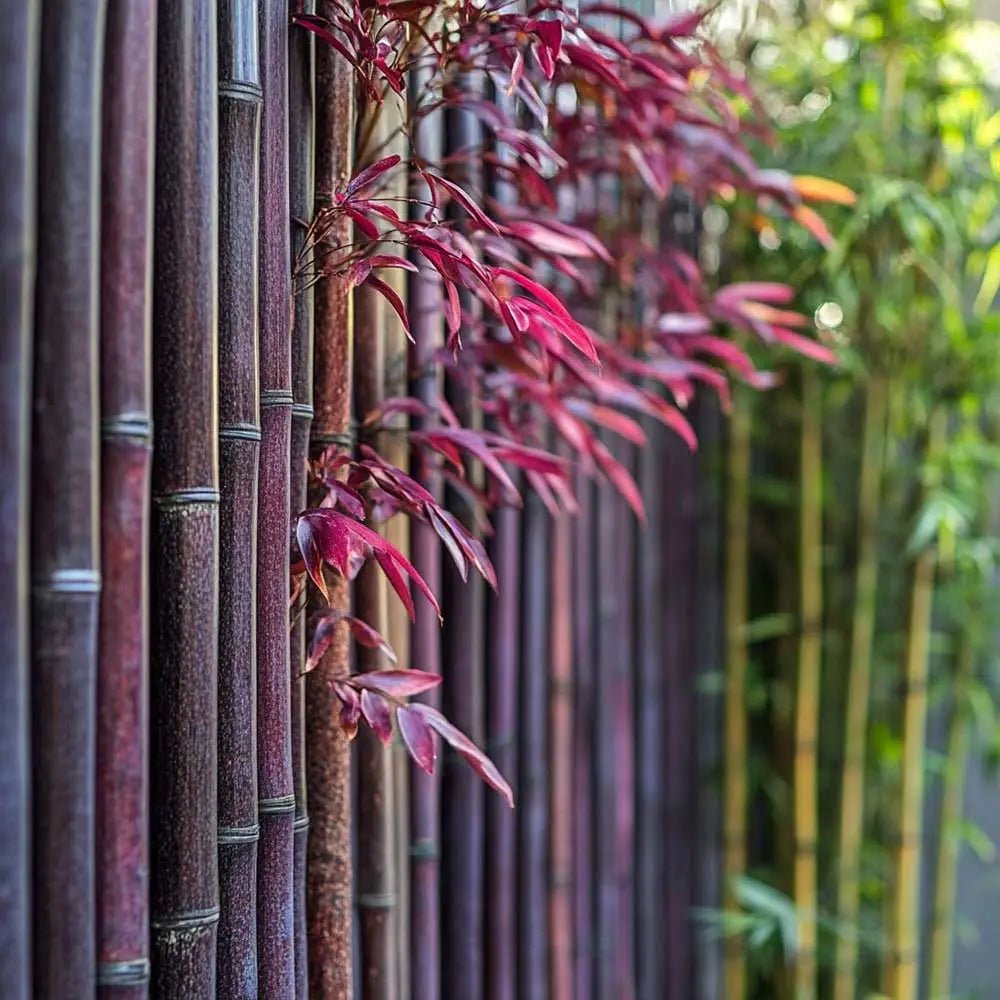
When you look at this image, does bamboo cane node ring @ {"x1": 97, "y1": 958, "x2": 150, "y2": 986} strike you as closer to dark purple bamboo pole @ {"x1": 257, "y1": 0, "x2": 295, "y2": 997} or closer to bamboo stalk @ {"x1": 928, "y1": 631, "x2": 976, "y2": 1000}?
dark purple bamboo pole @ {"x1": 257, "y1": 0, "x2": 295, "y2": 997}

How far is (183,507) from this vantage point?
3.05 ft

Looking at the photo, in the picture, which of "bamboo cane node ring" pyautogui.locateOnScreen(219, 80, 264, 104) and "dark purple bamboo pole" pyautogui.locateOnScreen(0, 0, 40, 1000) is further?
"bamboo cane node ring" pyautogui.locateOnScreen(219, 80, 264, 104)

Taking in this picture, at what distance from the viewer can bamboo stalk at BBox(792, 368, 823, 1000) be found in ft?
6.58

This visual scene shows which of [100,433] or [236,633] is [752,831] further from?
[100,433]

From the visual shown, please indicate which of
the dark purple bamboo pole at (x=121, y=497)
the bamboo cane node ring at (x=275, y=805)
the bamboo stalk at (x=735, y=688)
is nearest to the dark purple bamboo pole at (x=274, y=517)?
the bamboo cane node ring at (x=275, y=805)

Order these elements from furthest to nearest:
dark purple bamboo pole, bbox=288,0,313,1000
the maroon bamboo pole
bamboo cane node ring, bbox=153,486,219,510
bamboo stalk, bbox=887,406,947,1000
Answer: bamboo stalk, bbox=887,406,947,1000, the maroon bamboo pole, dark purple bamboo pole, bbox=288,0,313,1000, bamboo cane node ring, bbox=153,486,219,510

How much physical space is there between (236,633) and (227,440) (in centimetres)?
15

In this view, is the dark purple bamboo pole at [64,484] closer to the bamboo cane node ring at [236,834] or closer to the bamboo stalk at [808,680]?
the bamboo cane node ring at [236,834]

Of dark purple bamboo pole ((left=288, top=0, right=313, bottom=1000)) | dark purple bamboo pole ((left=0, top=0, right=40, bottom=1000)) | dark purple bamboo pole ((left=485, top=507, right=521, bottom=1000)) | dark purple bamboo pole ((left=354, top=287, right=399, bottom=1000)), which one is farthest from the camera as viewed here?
dark purple bamboo pole ((left=485, top=507, right=521, bottom=1000))

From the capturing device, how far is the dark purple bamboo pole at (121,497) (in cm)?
86

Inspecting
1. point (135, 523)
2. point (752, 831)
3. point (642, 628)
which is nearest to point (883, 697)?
point (752, 831)

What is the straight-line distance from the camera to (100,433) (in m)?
0.86

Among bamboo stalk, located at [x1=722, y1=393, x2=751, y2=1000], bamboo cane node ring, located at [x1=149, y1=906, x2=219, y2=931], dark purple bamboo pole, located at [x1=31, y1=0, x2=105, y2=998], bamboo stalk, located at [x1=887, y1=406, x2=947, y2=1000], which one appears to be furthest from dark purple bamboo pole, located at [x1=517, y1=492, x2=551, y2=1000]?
dark purple bamboo pole, located at [x1=31, y1=0, x2=105, y2=998]

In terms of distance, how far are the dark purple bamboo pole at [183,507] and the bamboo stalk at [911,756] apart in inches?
52.5
